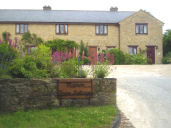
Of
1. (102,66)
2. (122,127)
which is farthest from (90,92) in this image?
(122,127)

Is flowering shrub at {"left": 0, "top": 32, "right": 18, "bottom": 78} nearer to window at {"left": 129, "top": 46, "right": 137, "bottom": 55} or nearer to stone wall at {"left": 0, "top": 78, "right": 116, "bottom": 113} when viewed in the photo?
stone wall at {"left": 0, "top": 78, "right": 116, "bottom": 113}

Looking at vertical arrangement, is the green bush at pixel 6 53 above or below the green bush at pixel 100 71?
above

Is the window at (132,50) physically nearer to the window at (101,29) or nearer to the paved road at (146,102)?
the window at (101,29)

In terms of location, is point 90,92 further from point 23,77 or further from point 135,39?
point 135,39

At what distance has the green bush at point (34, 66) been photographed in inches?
251

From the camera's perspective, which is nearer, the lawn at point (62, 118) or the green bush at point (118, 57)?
the lawn at point (62, 118)

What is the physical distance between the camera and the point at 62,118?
5102 mm

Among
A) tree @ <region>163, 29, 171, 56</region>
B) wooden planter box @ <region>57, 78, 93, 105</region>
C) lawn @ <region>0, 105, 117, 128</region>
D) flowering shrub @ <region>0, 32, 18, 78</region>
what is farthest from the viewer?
tree @ <region>163, 29, 171, 56</region>

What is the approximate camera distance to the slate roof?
23.4 m

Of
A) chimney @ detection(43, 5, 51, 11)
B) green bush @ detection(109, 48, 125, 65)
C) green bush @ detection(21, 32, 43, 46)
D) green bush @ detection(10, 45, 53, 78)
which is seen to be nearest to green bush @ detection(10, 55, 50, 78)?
green bush @ detection(10, 45, 53, 78)

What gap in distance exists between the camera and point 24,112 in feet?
18.4

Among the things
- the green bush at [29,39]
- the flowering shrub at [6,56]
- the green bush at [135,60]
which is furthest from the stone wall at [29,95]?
the green bush at [29,39]

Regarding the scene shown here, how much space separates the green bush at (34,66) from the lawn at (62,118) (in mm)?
1260

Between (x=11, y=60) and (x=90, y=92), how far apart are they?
3.14 m
